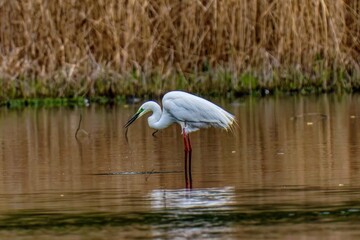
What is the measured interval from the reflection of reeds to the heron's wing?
7.79 meters

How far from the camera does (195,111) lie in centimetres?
1355

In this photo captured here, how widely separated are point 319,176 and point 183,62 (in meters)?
11.9

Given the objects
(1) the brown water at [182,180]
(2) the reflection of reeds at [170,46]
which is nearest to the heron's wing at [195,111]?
(1) the brown water at [182,180]

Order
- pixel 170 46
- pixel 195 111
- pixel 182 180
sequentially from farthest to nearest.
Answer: pixel 170 46, pixel 195 111, pixel 182 180

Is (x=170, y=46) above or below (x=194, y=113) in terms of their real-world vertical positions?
above

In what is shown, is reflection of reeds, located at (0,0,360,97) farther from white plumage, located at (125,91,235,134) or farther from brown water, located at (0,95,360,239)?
white plumage, located at (125,91,235,134)

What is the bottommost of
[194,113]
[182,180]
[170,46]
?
[182,180]

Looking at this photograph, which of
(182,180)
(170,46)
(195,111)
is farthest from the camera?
(170,46)

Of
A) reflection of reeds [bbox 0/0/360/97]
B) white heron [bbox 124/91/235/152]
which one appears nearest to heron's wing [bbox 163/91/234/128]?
white heron [bbox 124/91/235/152]

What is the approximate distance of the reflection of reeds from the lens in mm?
21547

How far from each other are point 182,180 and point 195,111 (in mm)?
2783

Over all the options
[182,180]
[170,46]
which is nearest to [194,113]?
[182,180]

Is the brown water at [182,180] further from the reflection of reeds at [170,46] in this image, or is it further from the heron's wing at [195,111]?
the reflection of reeds at [170,46]

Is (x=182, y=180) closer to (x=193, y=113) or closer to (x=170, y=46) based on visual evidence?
(x=193, y=113)
